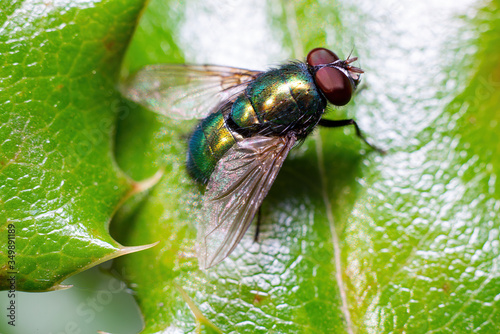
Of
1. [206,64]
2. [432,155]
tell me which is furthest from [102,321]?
[432,155]

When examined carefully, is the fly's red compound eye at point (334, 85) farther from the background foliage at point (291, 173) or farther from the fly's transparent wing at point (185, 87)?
the fly's transparent wing at point (185, 87)

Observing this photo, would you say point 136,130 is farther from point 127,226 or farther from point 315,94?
point 315,94

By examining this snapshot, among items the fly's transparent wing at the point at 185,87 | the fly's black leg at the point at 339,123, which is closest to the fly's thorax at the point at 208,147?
the fly's transparent wing at the point at 185,87

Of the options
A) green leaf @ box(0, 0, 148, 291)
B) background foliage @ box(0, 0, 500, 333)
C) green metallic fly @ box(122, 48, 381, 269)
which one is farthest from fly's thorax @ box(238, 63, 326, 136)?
green leaf @ box(0, 0, 148, 291)

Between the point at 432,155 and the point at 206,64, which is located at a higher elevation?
the point at 206,64

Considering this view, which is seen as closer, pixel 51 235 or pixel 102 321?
pixel 51 235

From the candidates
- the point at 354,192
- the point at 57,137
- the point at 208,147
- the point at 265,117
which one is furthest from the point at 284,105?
the point at 57,137
